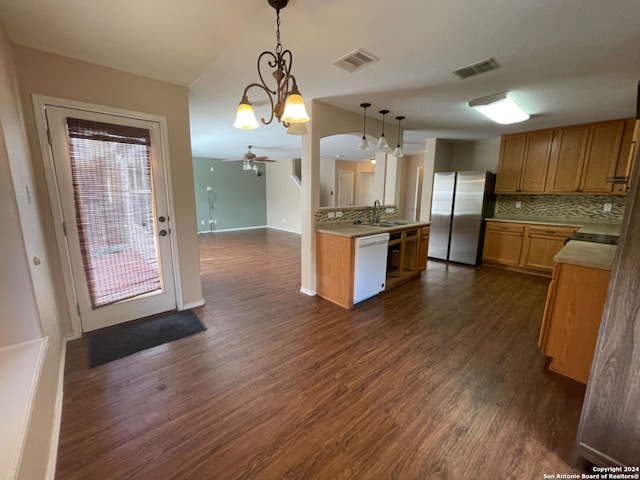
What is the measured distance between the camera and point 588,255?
1.92 metres

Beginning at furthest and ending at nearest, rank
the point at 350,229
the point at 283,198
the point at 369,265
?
the point at 283,198 → the point at 350,229 → the point at 369,265

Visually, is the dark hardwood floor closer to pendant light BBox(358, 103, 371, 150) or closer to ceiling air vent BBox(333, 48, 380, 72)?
pendant light BBox(358, 103, 371, 150)

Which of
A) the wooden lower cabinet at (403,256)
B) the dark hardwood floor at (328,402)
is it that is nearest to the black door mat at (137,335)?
the dark hardwood floor at (328,402)

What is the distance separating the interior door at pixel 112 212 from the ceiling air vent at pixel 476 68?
2.87 metres

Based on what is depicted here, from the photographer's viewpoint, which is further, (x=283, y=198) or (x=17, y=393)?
(x=283, y=198)

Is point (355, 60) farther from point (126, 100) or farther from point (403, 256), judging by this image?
point (403, 256)

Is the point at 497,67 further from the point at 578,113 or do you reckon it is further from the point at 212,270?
the point at 212,270

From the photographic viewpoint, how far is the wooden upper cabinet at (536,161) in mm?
4209

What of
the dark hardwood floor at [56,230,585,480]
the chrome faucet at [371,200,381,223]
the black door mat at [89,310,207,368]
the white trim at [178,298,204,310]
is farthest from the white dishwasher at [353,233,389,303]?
the white trim at [178,298,204,310]

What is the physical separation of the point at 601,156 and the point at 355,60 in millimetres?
4115

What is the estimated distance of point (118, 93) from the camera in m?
2.35

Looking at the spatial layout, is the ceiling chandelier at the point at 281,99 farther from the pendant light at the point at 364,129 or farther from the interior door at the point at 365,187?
the interior door at the point at 365,187

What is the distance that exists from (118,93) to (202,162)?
18.9 ft

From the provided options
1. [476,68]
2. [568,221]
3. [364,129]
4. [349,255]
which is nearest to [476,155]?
[568,221]
